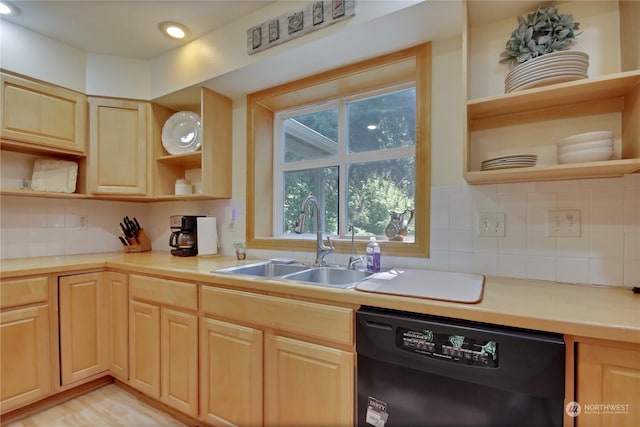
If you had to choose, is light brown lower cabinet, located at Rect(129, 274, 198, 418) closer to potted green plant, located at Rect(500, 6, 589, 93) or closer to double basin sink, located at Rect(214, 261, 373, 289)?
double basin sink, located at Rect(214, 261, 373, 289)

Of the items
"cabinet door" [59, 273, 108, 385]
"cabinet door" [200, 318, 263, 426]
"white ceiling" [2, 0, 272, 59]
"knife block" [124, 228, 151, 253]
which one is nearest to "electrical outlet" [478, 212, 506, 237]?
"cabinet door" [200, 318, 263, 426]

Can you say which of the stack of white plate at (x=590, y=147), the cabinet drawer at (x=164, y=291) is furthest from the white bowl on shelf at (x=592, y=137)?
the cabinet drawer at (x=164, y=291)

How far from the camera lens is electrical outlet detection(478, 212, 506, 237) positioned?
1341mm

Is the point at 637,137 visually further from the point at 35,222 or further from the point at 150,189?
the point at 35,222

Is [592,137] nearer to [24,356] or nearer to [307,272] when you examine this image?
[307,272]

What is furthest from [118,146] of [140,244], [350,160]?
[350,160]

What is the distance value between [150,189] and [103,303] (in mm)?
856

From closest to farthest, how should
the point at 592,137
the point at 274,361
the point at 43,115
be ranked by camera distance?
1. the point at 592,137
2. the point at 274,361
3. the point at 43,115

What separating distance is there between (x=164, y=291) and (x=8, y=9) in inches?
72.7

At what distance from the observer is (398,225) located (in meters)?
1.67

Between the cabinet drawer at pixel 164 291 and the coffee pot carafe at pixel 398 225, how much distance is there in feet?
3.60

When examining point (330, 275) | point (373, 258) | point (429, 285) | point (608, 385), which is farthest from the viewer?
point (330, 275)

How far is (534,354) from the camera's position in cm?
78

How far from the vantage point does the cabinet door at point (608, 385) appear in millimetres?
740
